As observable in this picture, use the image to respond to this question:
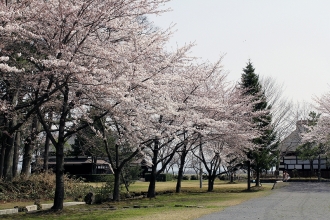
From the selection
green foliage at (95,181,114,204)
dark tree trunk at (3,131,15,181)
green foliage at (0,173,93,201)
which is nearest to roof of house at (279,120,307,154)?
green foliage at (95,181,114,204)

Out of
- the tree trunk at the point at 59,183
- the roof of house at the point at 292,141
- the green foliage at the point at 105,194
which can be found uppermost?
the roof of house at the point at 292,141

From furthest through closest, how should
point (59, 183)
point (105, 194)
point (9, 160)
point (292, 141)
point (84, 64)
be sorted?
point (292, 141) < point (9, 160) < point (105, 194) < point (59, 183) < point (84, 64)

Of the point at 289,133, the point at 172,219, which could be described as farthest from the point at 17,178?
the point at 289,133

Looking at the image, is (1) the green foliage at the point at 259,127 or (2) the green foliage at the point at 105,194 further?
(1) the green foliage at the point at 259,127

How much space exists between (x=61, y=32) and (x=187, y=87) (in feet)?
36.3

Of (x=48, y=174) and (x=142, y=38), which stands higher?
(x=142, y=38)

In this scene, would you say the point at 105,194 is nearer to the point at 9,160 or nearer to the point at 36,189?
the point at 36,189

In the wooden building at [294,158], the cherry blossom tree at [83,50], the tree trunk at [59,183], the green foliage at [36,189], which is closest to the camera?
the cherry blossom tree at [83,50]

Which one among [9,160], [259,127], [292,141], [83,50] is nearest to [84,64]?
[83,50]

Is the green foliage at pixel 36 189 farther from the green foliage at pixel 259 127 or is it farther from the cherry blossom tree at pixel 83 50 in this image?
the green foliage at pixel 259 127

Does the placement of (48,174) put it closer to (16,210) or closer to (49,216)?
(16,210)

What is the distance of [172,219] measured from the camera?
1173 centimetres

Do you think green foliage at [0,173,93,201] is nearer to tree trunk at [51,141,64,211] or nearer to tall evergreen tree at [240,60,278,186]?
tree trunk at [51,141,64,211]

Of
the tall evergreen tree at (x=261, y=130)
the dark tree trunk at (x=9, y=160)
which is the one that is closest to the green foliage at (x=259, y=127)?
the tall evergreen tree at (x=261, y=130)
